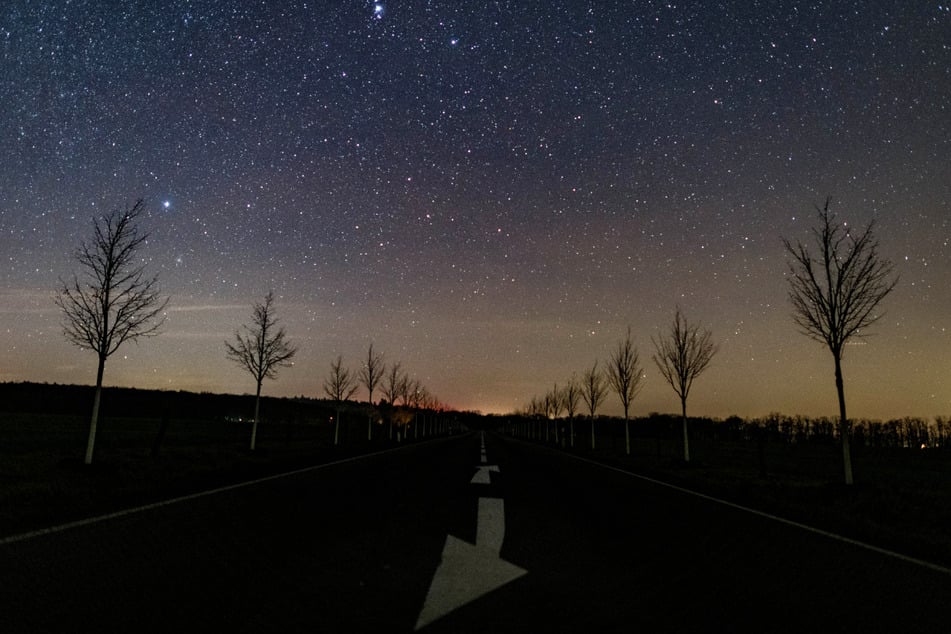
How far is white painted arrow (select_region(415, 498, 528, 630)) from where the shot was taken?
344cm

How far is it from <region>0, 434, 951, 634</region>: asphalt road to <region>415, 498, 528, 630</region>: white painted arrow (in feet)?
0.07

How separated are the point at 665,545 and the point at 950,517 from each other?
7398 mm

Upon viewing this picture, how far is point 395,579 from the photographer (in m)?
4.04

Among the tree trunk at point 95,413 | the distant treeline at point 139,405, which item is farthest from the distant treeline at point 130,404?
the tree trunk at point 95,413

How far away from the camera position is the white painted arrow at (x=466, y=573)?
344cm

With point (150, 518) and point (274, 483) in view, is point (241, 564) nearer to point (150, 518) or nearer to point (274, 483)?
point (150, 518)

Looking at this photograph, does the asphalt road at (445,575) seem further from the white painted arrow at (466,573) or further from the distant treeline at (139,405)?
the distant treeline at (139,405)

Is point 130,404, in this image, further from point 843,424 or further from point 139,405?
point 843,424

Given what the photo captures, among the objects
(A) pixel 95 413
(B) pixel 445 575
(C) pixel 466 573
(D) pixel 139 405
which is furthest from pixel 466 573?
(D) pixel 139 405

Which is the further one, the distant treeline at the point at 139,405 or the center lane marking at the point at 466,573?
the distant treeline at the point at 139,405

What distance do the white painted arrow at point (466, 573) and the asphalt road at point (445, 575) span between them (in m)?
0.02

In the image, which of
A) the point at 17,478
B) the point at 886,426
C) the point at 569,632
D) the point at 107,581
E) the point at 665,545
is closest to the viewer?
the point at 569,632

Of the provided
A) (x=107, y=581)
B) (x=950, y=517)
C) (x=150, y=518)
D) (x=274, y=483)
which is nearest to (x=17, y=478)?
(x=274, y=483)

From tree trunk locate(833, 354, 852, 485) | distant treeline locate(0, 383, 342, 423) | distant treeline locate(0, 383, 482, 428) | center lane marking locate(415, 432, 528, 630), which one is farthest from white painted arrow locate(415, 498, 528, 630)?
distant treeline locate(0, 383, 342, 423)
